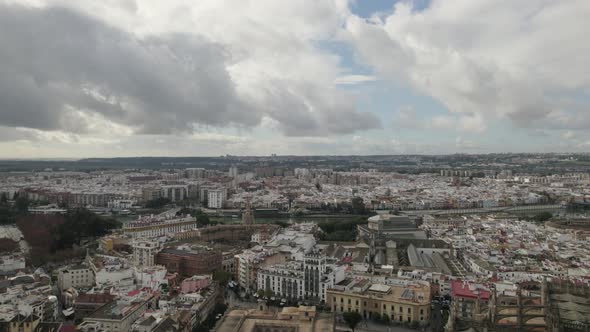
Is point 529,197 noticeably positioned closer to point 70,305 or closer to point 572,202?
point 572,202

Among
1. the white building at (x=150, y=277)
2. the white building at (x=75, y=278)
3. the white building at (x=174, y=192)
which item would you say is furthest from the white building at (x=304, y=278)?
the white building at (x=174, y=192)

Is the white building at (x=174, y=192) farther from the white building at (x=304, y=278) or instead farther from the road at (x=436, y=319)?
the road at (x=436, y=319)

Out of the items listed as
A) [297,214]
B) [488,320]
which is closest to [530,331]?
[488,320]

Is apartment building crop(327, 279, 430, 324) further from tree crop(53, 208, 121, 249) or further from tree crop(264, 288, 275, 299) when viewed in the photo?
tree crop(53, 208, 121, 249)

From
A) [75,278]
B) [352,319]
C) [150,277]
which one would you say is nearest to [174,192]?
[75,278]

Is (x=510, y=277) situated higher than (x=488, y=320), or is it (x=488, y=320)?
(x=488, y=320)

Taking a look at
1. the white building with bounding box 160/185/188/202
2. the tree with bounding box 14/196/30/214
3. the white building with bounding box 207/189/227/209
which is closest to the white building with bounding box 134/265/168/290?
the tree with bounding box 14/196/30/214

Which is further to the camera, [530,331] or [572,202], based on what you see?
[572,202]

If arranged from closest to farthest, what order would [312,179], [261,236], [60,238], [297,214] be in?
[60,238], [261,236], [297,214], [312,179]
